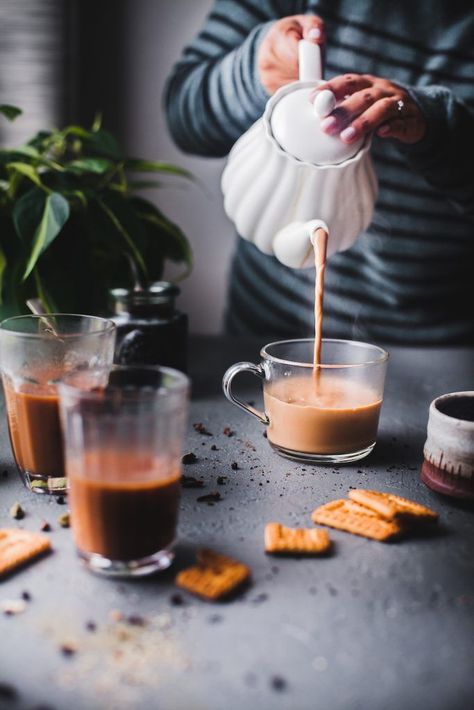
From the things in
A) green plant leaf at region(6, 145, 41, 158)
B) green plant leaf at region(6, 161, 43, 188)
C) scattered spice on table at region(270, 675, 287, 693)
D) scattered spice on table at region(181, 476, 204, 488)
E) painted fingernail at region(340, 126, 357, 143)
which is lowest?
scattered spice on table at region(181, 476, 204, 488)

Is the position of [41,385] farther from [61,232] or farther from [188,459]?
[61,232]

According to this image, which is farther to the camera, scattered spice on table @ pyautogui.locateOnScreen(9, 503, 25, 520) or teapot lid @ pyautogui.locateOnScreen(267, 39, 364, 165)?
teapot lid @ pyautogui.locateOnScreen(267, 39, 364, 165)

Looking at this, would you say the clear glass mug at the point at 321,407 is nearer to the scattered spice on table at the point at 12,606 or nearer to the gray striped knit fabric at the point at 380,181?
the scattered spice on table at the point at 12,606

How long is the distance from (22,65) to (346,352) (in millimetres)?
1466

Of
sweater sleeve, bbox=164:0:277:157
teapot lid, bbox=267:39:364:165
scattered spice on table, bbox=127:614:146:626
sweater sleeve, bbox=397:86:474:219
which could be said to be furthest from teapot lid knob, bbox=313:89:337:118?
scattered spice on table, bbox=127:614:146:626

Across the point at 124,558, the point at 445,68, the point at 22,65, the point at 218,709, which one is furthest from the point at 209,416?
the point at 22,65

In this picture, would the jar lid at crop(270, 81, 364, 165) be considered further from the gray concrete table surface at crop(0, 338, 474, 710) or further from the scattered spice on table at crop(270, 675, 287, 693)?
the scattered spice on table at crop(270, 675, 287, 693)

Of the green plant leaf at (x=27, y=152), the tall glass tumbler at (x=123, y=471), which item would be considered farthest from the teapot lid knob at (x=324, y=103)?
A: the green plant leaf at (x=27, y=152)

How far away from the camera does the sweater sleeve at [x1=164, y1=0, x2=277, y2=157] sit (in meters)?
1.66

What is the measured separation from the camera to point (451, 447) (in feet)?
3.40

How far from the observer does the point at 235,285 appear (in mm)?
2273

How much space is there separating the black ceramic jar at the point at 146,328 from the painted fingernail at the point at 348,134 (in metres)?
Result: 0.48

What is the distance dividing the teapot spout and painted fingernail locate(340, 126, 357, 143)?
0.14 m

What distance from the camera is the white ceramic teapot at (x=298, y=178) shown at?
121 centimetres
